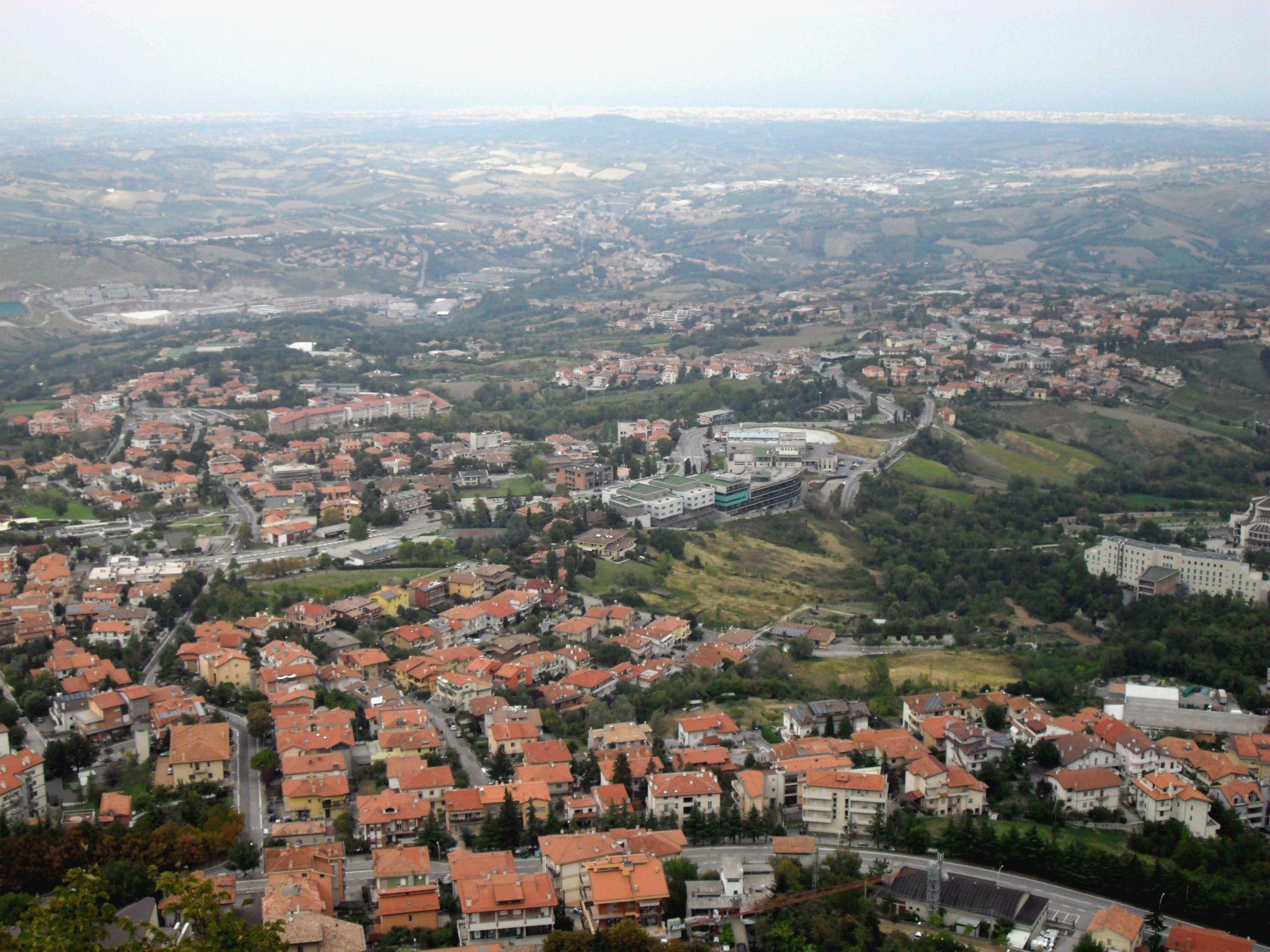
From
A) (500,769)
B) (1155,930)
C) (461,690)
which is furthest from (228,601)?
(1155,930)

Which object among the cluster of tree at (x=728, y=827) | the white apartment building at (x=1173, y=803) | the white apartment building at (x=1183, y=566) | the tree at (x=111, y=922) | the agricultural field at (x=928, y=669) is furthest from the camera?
the white apartment building at (x=1183, y=566)

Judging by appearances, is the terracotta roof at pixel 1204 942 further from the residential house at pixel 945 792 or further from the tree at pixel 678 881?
the tree at pixel 678 881

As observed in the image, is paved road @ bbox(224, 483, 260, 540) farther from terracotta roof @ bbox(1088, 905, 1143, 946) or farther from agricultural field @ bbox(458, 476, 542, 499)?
terracotta roof @ bbox(1088, 905, 1143, 946)

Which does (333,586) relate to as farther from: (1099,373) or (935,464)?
(1099,373)

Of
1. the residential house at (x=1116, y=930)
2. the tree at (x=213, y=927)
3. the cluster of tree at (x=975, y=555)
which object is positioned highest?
the tree at (x=213, y=927)

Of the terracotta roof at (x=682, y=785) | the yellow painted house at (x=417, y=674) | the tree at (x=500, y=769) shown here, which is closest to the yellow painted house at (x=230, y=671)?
the yellow painted house at (x=417, y=674)
